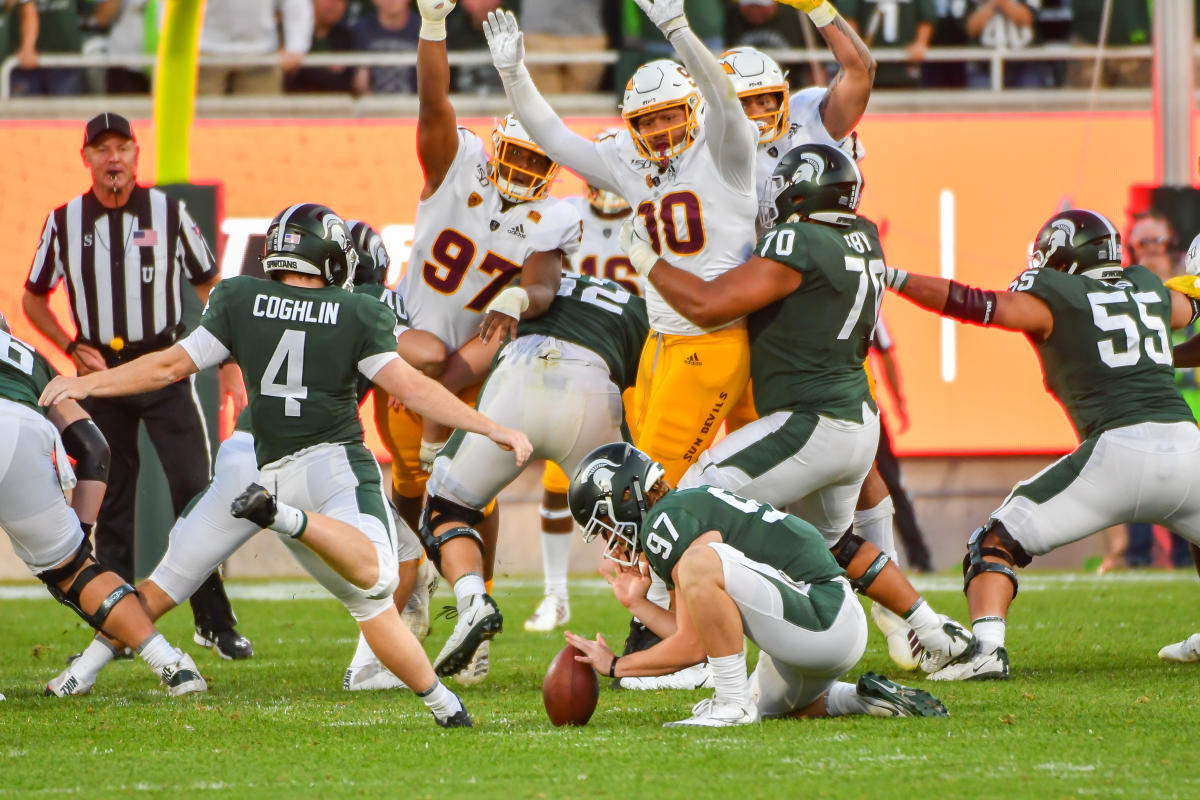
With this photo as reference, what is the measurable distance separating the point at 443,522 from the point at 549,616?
1.99m

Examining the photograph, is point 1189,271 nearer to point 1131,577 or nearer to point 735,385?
point 735,385

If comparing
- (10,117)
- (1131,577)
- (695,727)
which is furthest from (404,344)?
A: (10,117)

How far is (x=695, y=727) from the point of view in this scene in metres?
4.41

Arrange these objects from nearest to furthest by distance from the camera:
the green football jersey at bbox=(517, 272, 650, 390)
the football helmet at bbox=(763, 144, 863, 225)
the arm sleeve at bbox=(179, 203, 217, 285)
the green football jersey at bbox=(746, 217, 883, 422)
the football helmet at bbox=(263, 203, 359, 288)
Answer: the football helmet at bbox=(263, 203, 359, 288) < the green football jersey at bbox=(746, 217, 883, 422) < the football helmet at bbox=(763, 144, 863, 225) < the green football jersey at bbox=(517, 272, 650, 390) < the arm sleeve at bbox=(179, 203, 217, 285)

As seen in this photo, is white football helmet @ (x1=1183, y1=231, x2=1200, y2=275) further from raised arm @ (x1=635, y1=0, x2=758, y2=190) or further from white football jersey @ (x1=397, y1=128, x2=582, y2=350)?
white football jersey @ (x1=397, y1=128, x2=582, y2=350)

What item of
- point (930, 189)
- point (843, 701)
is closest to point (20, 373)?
point (843, 701)

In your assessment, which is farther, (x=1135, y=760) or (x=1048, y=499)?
(x=1048, y=499)

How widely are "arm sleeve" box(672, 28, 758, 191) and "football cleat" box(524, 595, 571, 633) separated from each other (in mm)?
2907

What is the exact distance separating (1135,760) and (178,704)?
9.62 feet

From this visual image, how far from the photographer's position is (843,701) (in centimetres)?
471

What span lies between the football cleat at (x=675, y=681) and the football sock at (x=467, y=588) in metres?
0.59

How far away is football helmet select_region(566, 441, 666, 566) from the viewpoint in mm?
4500

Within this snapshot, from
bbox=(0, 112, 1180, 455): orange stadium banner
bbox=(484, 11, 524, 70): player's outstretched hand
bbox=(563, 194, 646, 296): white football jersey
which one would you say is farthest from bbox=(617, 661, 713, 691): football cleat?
bbox=(0, 112, 1180, 455): orange stadium banner

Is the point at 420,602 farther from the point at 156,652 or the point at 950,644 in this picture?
the point at 950,644
